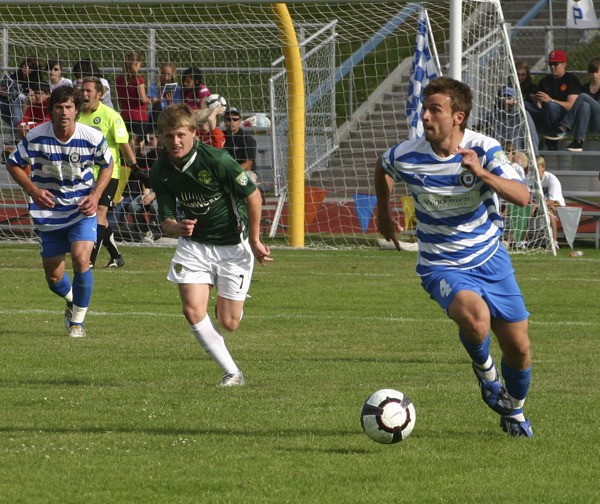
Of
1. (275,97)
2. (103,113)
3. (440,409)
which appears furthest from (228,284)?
(275,97)

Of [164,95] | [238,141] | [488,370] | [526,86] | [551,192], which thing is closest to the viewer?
[488,370]

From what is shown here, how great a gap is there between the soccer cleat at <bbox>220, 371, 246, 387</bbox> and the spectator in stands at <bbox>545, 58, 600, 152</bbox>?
45.2ft

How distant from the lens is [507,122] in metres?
18.2

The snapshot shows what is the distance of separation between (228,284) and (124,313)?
3886mm

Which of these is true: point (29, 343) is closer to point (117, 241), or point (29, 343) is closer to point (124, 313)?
point (124, 313)

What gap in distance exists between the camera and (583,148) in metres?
21.5

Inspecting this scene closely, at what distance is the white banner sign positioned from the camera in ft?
75.9

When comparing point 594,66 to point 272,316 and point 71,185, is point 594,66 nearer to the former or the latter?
point 272,316

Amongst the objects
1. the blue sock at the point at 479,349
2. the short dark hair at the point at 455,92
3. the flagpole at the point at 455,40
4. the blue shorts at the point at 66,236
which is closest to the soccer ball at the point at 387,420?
the blue sock at the point at 479,349

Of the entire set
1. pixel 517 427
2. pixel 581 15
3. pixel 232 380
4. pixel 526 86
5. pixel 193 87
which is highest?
pixel 517 427

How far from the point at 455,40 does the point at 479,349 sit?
8001 millimetres

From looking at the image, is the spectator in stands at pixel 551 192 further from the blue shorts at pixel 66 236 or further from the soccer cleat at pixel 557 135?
the blue shorts at pixel 66 236

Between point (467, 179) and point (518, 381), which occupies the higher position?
point (467, 179)

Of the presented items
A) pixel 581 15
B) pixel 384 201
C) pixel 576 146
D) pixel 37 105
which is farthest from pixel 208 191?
pixel 581 15
